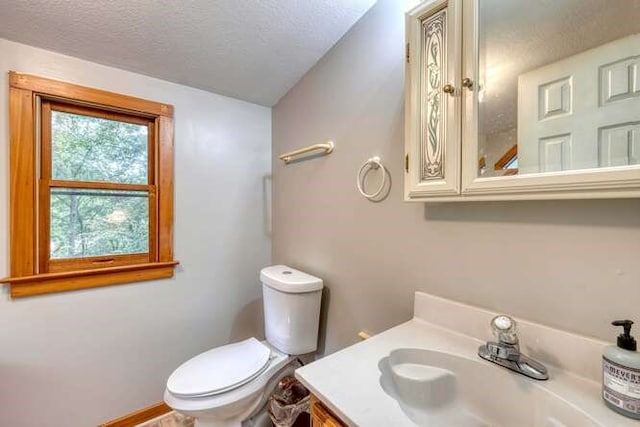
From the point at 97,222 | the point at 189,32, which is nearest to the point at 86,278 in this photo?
the point at 97,222

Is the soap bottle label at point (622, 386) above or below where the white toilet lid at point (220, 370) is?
above

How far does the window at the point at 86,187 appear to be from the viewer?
1.22m

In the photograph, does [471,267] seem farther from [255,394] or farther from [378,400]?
[255,394]

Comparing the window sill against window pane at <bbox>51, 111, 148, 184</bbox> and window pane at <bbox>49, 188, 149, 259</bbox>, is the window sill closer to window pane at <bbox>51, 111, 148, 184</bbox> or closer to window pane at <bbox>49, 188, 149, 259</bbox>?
window pane at <bbox>49, 188, 149, 259</bbox>

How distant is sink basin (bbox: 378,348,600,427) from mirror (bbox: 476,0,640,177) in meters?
0.54

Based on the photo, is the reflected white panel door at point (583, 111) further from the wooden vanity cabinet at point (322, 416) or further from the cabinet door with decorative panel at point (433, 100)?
the wooden vanity cabinet at point (322, 416)

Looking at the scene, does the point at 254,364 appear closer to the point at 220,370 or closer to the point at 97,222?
the point at 220,370

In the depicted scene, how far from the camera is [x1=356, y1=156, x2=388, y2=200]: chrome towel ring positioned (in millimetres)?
1217

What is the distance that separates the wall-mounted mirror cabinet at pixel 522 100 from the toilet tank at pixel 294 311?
0.74m

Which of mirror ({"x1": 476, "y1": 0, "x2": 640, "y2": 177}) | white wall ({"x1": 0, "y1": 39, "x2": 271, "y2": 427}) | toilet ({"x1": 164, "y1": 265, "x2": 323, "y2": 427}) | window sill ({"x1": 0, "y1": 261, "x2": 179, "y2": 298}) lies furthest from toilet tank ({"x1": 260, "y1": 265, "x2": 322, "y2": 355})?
mirror ({"x1": 476, "y1": 0, "x2": 640, "y2": 177})

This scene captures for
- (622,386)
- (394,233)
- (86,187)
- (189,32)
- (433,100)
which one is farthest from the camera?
(86,187)

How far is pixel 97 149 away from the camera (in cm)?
144

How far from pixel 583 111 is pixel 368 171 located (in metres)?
0.75

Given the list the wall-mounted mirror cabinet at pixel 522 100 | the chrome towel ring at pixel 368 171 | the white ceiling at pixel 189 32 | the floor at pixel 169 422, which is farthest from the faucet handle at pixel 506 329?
the floor at pixel 169 422
